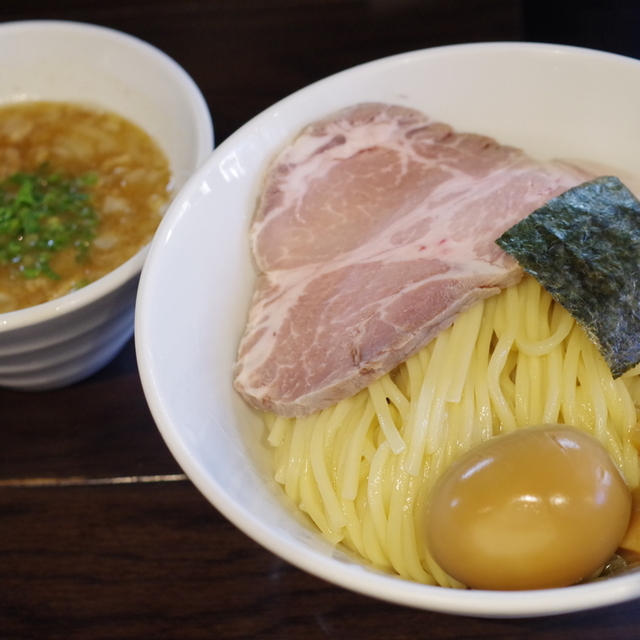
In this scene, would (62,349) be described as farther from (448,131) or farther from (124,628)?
(448,131)

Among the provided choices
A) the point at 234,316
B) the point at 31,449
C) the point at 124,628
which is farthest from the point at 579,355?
the point at 31,449

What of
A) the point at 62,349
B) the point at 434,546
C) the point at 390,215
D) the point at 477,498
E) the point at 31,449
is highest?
the point at 390,215

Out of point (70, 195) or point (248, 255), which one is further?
point (70, 195)

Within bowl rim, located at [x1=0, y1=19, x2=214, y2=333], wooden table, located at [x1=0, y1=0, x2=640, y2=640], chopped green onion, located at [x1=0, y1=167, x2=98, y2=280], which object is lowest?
wooden table, located at [x1=0, y1=0, x2=640, y2=640]

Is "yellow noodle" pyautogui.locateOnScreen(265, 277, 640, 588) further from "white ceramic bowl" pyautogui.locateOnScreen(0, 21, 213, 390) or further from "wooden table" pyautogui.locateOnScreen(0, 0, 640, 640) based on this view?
"white ceramic bowl" pyautogui.locateOnScreen(0, 21, 213, 390)

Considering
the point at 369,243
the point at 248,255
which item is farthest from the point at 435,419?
the point at 248,255

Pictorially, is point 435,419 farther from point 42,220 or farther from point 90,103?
point 90,103

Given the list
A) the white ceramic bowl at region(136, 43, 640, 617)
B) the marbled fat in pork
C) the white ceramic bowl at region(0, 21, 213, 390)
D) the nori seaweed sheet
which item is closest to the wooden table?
the white ceramic bowl at region(0, 21, 213, 390)
